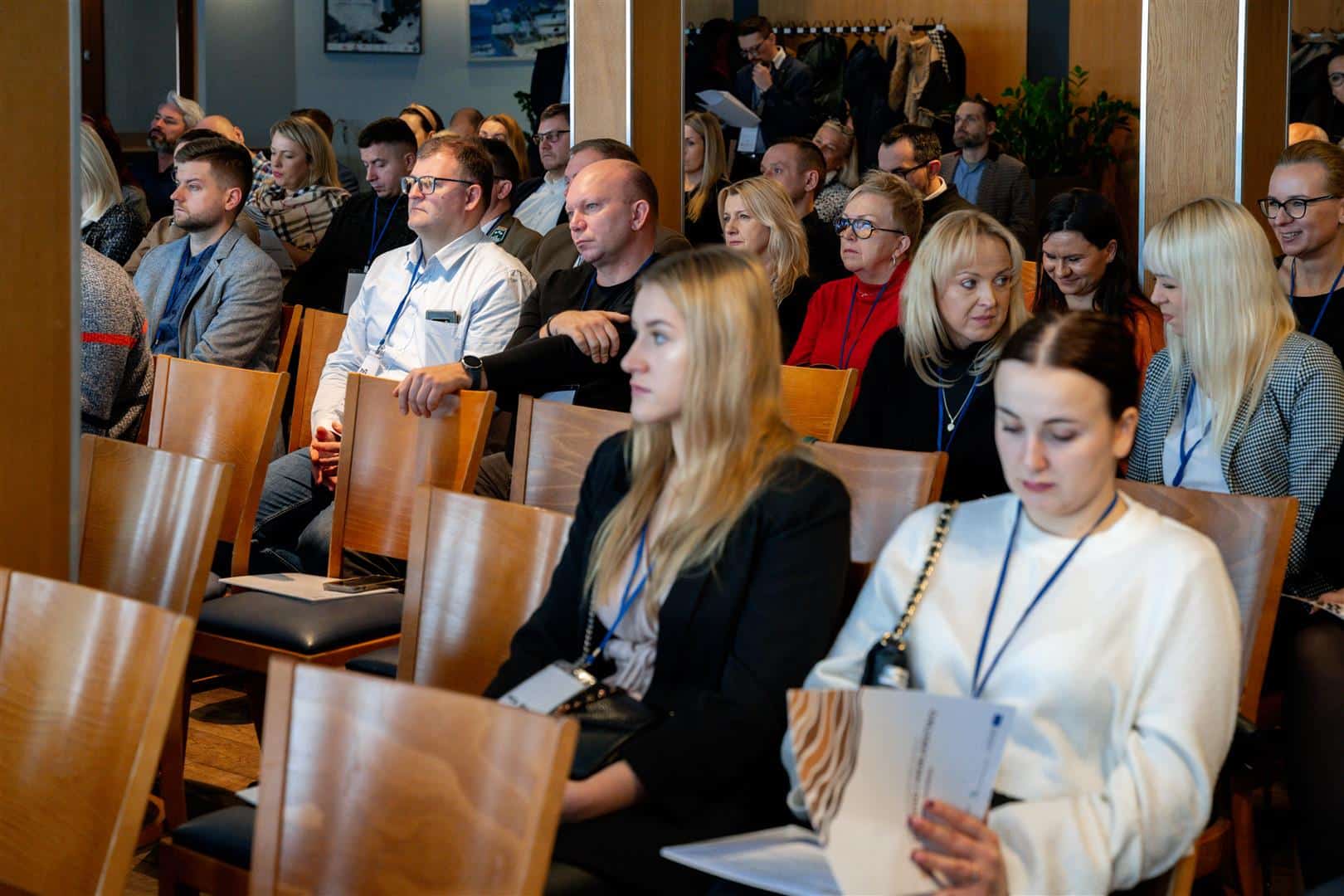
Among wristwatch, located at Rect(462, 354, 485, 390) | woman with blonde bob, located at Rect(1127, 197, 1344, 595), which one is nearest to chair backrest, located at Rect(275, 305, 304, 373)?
wristwatch, located at Rect(462, 354, 485, 390)

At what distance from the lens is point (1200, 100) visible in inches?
170

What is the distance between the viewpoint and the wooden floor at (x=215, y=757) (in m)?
2.93

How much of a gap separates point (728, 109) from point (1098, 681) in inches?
261

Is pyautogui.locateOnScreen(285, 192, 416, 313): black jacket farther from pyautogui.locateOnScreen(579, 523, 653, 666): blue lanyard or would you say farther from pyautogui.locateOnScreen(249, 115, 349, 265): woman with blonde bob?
pyautogui.locateOnScreen(579, 523, 653, 666): blue lanyard

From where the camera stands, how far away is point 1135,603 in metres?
1.70

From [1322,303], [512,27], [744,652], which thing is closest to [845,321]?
[1322,303]

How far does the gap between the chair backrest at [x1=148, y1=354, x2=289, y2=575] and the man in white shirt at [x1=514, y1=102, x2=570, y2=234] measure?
2.75 metres

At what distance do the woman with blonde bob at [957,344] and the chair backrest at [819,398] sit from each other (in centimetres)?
22

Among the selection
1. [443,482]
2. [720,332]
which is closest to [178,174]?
[443,482]

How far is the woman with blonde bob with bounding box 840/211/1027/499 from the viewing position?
119 inches

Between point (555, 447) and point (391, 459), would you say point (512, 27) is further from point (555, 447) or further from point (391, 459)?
point (555, 447)

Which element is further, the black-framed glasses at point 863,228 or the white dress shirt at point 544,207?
the white dress shirt at point 544,207

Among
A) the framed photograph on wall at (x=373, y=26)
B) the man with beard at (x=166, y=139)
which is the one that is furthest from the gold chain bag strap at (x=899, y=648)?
the framed photograph on wall at (x=373, y=26)

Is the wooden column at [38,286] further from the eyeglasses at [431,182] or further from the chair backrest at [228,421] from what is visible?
the eyeglasses at [431,182]
